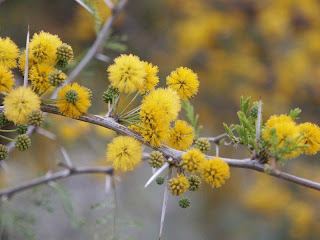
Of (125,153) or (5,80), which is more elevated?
(5,80)

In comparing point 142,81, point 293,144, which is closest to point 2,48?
point 142,81

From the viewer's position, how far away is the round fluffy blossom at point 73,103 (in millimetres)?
1367

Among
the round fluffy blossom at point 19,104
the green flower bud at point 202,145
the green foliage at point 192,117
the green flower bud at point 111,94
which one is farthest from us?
the green foliage at point 192,117

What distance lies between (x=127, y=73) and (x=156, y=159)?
12.9 inches

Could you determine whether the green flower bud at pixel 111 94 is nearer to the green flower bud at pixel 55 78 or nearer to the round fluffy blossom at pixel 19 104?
the green flower bud at pixel 55 78

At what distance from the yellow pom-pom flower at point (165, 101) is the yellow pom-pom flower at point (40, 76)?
0.35 m

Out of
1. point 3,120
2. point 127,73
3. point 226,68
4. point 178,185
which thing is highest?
point 226,68

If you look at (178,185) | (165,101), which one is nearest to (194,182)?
(178,185)

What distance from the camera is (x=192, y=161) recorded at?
1.37m

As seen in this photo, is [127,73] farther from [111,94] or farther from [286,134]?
[286,134]

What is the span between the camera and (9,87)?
1.32 meters

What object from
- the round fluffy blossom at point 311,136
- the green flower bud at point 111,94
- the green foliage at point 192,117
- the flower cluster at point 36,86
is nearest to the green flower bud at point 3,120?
the flower cluster at point 36,86

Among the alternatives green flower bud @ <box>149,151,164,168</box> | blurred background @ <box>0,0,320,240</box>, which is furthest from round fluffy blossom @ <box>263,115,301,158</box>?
blurred background @ <box>0,0,320,240</box>

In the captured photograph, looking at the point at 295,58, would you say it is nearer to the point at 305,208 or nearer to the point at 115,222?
the point at 305,208
